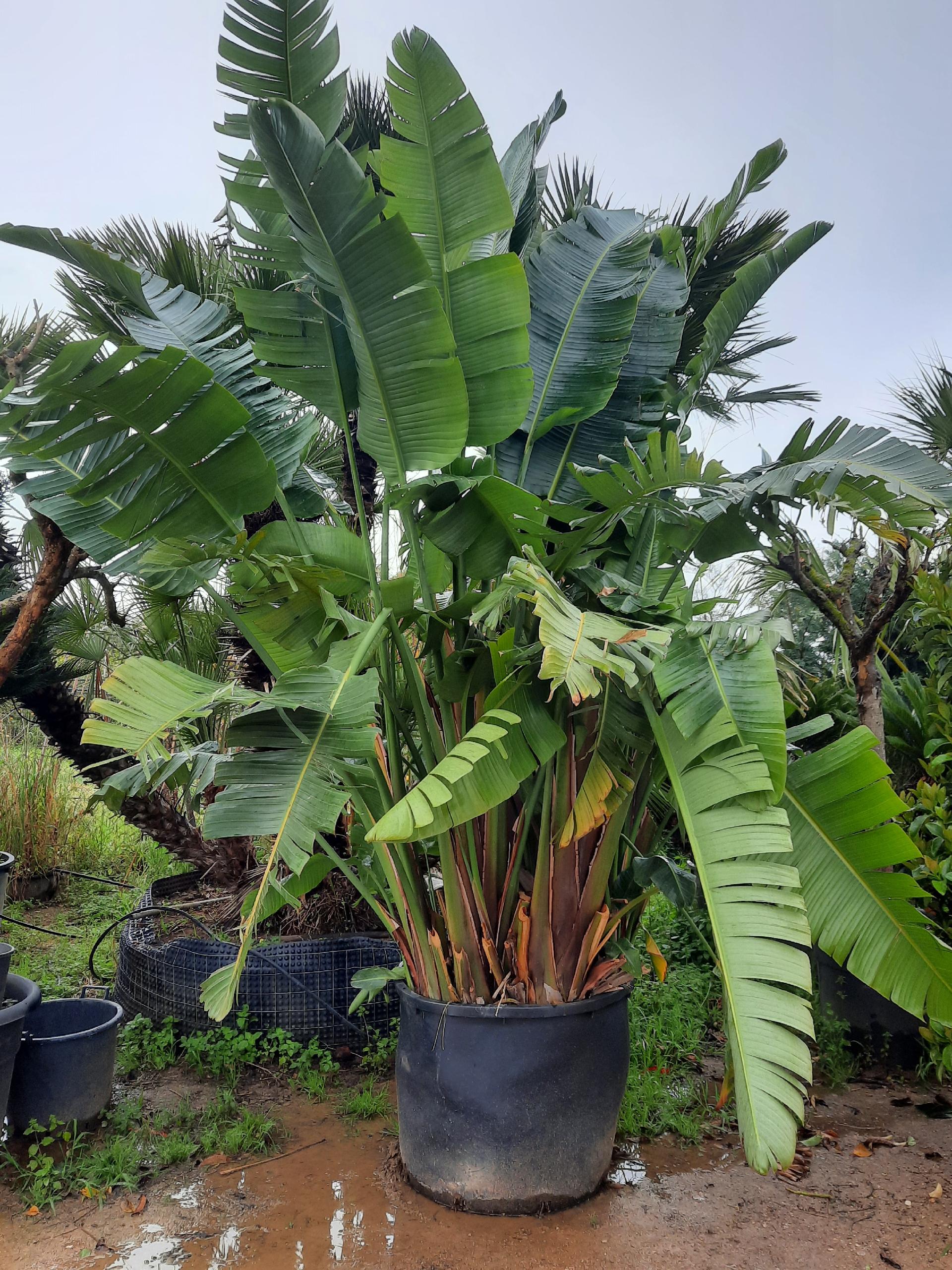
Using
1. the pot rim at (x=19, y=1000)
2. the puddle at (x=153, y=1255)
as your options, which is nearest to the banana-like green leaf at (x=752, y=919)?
the puddle at (x=153, y=1255)

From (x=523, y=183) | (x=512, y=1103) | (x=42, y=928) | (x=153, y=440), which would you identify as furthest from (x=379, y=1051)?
(x=523, y=183)

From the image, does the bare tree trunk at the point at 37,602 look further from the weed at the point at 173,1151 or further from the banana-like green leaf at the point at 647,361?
the banana-like green leaf at the point at 647,361

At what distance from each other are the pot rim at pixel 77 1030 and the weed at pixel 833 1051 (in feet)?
9.86

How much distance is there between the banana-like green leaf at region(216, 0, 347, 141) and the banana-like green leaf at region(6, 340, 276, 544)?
3.13 feet

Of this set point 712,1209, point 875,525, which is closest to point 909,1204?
point 712,1209

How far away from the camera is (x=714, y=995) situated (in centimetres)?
472

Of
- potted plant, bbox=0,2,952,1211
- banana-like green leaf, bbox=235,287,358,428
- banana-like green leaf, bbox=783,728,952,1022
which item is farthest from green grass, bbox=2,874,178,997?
banana-like green leaf, bbox=783,728,952,1022

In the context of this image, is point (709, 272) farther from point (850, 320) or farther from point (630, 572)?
point (630, 572)

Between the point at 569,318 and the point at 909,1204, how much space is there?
3351mm

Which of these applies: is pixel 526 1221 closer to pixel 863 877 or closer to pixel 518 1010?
pixel 518 1010

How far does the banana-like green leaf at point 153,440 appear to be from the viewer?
2.20 m

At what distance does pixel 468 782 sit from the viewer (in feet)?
7.64

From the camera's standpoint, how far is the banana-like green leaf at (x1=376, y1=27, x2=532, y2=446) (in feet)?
8.30

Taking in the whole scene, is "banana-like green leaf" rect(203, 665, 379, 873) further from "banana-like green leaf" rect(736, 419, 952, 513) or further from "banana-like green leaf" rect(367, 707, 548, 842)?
"banana-like green leaf" rect(736, 419, 952, 513)
